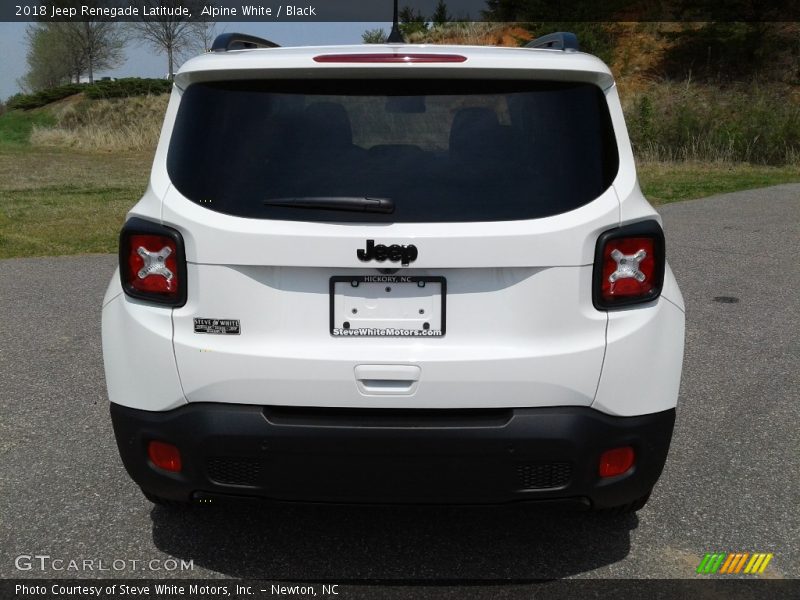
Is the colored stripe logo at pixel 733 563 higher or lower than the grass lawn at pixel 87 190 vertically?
higher

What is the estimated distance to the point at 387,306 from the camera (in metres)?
2.67

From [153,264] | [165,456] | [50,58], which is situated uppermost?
[153,264]

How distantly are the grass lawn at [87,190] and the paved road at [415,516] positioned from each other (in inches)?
232

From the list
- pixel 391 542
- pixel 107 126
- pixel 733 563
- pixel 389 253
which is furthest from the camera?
pixel 107 126

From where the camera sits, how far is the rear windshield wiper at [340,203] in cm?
263

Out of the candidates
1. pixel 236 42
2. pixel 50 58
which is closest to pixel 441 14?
pixel 50 58

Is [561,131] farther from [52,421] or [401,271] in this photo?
[52,421]

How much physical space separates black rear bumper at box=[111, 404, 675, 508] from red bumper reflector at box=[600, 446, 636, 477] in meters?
0.03

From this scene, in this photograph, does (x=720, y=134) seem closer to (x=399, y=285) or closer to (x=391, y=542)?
(x=391, y=542)

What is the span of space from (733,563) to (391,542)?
1239mm

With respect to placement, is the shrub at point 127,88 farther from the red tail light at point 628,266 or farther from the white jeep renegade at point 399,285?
the red tail light at point 628,266

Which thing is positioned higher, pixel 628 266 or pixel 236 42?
pixel 236 42

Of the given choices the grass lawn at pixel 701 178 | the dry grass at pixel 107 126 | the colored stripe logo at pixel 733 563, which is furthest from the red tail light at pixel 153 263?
the dry grass at pixel 107 126

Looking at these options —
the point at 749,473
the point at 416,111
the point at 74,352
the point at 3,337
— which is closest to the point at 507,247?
the point at 416,111
